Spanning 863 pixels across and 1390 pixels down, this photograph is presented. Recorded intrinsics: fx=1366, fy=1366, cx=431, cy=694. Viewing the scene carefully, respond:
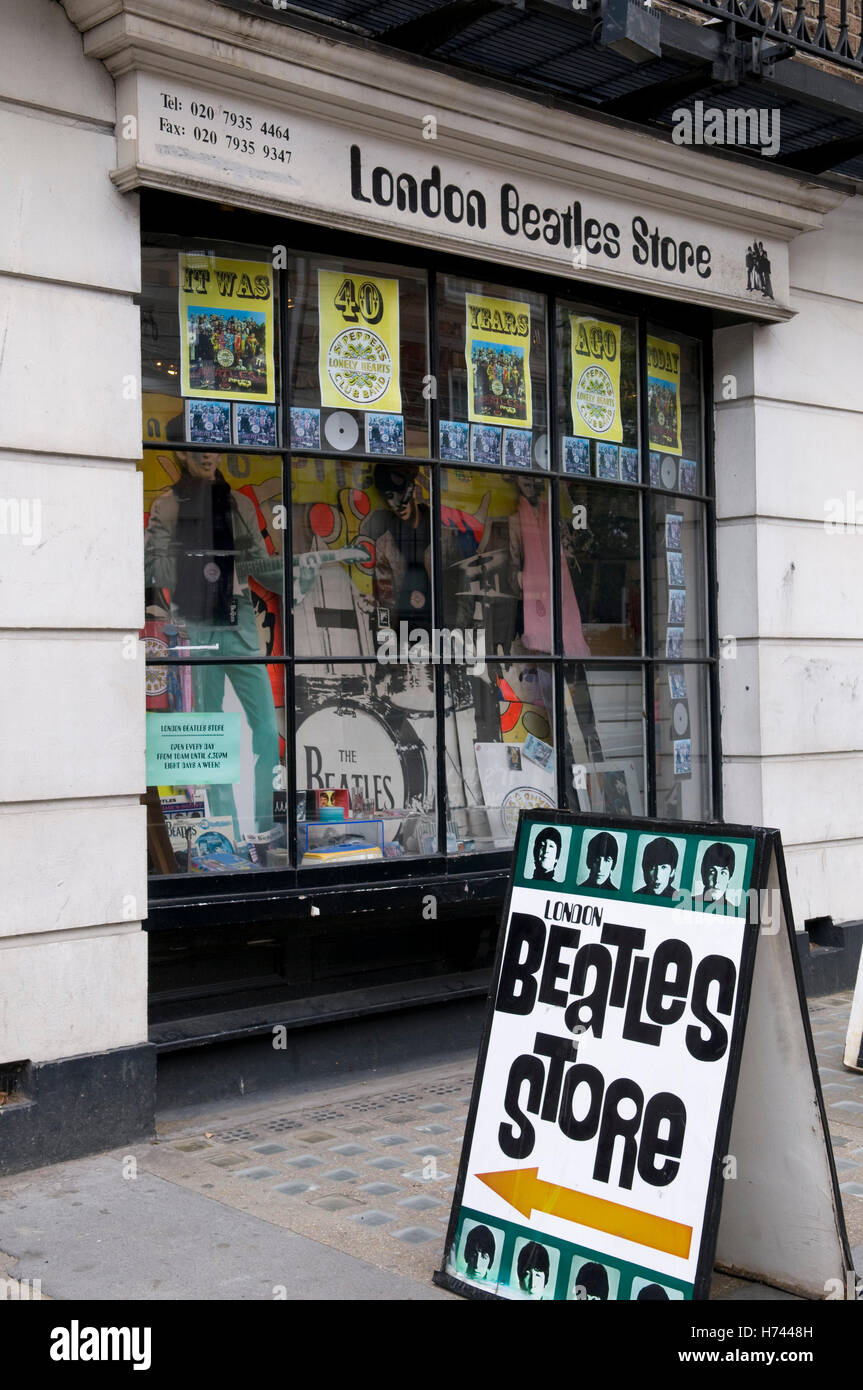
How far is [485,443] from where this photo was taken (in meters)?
6.84

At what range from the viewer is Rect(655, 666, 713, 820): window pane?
25.5ft

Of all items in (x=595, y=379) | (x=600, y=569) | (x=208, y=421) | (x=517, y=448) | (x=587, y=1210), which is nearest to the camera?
(x=587, y=1210)

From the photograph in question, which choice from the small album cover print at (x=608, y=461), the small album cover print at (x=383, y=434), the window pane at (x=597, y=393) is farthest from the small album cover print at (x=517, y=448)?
the small album cover print at (x=383, y=434)

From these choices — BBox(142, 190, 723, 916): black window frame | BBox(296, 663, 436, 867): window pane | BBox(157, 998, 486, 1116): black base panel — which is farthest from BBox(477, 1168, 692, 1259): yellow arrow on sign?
BBox(296, 663, 436, 867): window pane

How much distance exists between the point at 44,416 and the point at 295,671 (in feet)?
5.50

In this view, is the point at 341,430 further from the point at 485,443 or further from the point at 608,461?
the point at 608,461

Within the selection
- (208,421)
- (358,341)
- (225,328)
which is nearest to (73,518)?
(208,421)

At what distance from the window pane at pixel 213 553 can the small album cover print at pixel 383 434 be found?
0.51 meters

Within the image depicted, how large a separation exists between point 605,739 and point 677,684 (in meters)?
0.67

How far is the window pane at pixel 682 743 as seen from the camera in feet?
25.5

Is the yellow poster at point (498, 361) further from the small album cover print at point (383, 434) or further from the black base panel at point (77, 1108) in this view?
the black base panel at point (77, 1108)

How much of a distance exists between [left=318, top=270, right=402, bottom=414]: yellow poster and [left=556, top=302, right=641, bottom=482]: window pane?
3.43 ft

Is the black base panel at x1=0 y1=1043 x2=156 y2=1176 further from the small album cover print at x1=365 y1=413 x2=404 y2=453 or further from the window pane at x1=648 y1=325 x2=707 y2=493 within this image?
the window pane at x1=648 y1=325 x2=707 y2=493

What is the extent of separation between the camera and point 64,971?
5184 millimetres
